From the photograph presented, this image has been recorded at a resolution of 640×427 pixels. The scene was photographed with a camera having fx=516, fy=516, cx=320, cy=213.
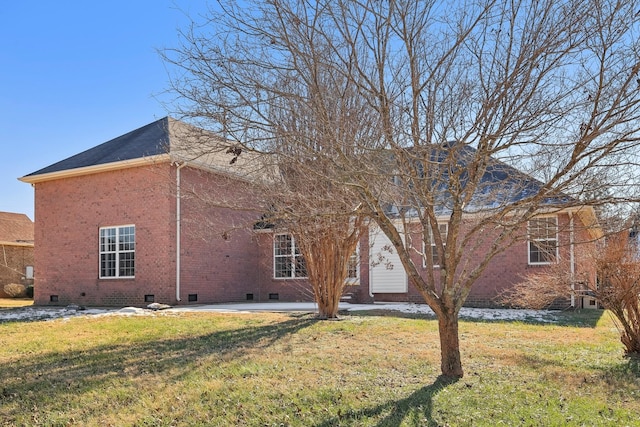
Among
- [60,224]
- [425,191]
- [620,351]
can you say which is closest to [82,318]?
[60,224]

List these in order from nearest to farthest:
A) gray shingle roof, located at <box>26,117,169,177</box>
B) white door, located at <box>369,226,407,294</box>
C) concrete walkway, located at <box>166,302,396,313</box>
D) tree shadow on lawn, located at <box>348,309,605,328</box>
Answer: tree shadow on lawn, located at <box>348,309,605,328</box> < concrete walkway, located at <box>166,302,396,313</box> < gray shingle roof, located at <box>26,117,169,177</box> < white door, located at <box>369,226,407,294</box>

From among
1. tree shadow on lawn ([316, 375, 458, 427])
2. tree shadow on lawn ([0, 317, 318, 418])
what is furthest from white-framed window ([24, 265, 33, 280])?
tree shadow on lawn ([316, 375, 458, 427])

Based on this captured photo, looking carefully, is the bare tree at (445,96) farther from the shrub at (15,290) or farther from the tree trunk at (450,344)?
the shrub at (15,290)

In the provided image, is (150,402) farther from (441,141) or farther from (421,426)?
(441,141)

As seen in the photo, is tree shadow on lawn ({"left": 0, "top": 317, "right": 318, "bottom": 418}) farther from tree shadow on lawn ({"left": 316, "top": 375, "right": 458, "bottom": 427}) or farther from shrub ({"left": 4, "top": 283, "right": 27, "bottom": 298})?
shrub ({"left": 4, "top": 283, "right": 27, "bottom": 298})

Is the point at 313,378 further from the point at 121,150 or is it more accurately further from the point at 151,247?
the point at 121,150

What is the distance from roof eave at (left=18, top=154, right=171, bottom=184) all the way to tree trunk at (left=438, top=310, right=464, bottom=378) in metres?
11.7

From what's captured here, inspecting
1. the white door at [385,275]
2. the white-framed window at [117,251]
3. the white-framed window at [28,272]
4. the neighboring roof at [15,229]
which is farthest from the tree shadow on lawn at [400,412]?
the white-framed window at [28,272]

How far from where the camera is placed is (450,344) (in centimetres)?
580

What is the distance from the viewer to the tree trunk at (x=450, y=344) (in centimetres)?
573

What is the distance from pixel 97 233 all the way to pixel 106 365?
Answer: 39.8ft

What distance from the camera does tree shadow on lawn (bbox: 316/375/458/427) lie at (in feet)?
14.7

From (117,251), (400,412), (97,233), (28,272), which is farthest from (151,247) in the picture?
(28,272)

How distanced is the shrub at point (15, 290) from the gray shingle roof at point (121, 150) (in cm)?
935
